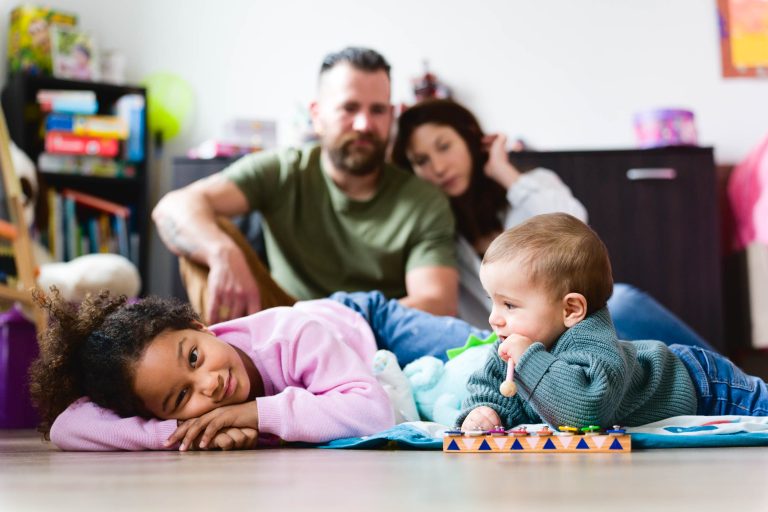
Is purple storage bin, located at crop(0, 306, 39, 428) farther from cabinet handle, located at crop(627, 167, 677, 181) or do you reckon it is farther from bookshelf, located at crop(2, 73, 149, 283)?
cabinet handle, located at crop(627, 167, 677, 181)

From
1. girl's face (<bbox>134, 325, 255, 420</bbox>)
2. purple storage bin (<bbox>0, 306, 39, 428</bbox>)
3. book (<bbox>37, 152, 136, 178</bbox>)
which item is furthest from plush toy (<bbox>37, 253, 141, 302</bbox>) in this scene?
girl's face (<bbox>134, 325, 255, 420</bbox>)

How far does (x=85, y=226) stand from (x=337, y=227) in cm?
166

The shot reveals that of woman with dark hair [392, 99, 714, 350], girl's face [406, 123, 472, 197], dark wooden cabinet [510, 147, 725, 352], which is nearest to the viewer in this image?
woman with dark hair [392, 99, 714, 350]

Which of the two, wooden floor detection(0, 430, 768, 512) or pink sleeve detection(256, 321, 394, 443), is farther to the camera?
pink sleeve detection(256, 321, 394, 443)

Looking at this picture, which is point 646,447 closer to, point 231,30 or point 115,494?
point 115,494

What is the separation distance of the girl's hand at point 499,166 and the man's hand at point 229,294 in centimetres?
109

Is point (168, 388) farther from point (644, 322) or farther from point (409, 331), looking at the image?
point (644, 322)

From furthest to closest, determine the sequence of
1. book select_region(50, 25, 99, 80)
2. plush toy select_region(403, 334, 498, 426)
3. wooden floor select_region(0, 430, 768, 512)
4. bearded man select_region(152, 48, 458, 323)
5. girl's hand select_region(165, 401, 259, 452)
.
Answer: book select_region(50, 25, 99, 80), bearded man select_region(152, 48, 458, 323), plush toy select_region(403, 334, 498, 426), girl's hand select_region(165, 401, 259, 452), wooden floor select_region(0, 430, 768, 512)

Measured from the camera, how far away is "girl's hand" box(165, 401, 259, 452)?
1.41 metres

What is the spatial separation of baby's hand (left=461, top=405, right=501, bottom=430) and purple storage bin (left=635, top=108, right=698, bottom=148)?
8.35 ft

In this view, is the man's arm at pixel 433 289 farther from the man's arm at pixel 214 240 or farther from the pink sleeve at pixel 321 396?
the pink sleeve at pixel 321 396

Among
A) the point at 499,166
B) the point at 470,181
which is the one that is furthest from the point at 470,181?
the point at 499,166

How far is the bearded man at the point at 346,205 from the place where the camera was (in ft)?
8.75

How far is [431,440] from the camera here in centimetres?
135
